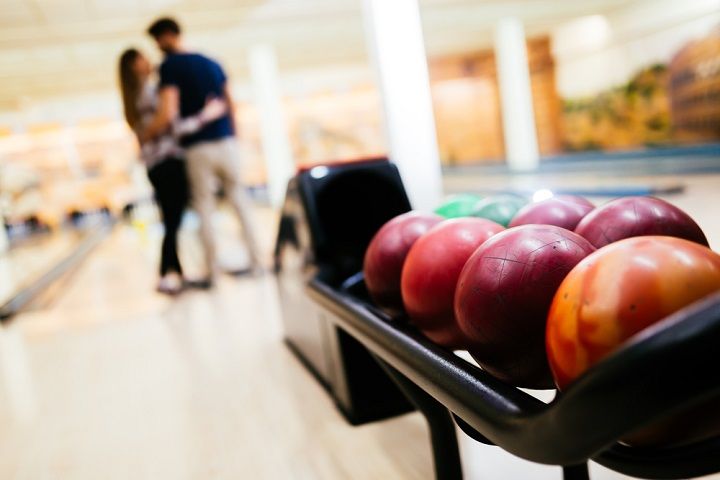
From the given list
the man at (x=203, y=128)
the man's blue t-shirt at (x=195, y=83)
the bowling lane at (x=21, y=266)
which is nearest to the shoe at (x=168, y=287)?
the man at (x=203, y=128)

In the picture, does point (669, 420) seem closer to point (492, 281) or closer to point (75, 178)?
point (492, 281)

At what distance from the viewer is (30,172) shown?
1263 cm

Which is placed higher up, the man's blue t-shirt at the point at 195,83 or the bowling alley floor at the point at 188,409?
the man's blue t-shirt at the point at 195,83

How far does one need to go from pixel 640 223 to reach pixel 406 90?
1.27 meters

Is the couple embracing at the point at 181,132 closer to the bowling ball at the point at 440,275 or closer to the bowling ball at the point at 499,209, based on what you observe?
the bowling ball at the point at 499,209

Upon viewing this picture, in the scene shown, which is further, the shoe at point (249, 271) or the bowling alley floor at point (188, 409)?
the shoe at point (249, 271)

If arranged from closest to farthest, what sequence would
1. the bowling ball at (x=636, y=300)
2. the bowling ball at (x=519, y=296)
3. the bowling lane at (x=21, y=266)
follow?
1. the bowling ball at (x=636, y=300)
2. the bowling ball at (x=519, y=296)
3. the bowling lane at (x=21, y=266)

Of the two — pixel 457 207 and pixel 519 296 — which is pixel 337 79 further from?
pixel 519 296

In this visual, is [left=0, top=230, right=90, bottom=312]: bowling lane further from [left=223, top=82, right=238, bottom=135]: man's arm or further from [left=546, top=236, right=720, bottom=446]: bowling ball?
[left=546, top=236, right=720, bottom=446]: bowling ball

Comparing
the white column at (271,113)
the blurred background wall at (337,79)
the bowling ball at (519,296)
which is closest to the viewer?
the bowling ball at (519,296)

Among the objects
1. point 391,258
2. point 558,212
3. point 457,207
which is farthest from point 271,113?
point 558,212

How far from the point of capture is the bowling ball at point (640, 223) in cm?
92

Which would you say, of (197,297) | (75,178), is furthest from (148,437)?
(75,178)

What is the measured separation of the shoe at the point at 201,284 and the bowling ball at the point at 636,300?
287 centimetres
